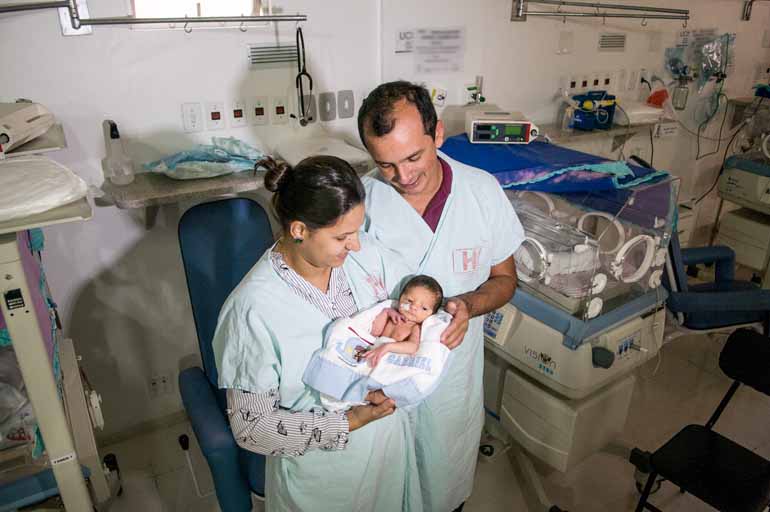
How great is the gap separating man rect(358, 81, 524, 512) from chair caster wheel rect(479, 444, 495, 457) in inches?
27.4

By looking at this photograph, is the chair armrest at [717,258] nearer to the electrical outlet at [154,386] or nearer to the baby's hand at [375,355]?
the baby's hand at [375,355]

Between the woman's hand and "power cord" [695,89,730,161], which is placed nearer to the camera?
the woman's hand

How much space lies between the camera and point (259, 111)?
2.22 metres

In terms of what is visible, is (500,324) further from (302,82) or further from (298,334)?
(302,82)

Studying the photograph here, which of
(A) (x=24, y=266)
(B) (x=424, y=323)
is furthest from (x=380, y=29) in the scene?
(A) (x=24, y=266)

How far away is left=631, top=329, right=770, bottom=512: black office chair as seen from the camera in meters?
1.54

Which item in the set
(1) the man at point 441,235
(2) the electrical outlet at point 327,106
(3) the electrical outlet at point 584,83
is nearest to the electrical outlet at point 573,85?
(3) the electrical outlet at point 584,83

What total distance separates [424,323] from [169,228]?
136cm

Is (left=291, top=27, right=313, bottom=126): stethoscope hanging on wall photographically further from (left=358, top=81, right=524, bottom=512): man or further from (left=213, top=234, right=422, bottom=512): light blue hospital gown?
(left=213, top=234, right=422, bottom=512): light blue hospital gown

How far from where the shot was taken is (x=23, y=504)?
1.51 m

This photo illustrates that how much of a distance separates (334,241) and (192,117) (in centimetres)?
126

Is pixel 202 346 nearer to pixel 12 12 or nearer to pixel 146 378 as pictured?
pixel 146 378

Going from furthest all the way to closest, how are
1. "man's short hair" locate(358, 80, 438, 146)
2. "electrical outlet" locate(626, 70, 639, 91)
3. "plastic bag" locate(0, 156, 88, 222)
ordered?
"electrical outlet" locate(626, 70, 639, 91), "man's short hair" locate(358, 80, 438, 146), "plastic bag" locate(0, 156, 88, 222)

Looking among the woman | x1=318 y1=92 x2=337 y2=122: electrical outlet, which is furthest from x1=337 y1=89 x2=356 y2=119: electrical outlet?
the woman
